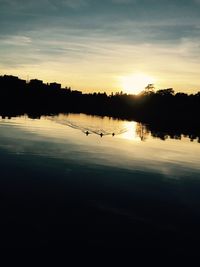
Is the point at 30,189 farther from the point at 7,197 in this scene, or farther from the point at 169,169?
the point at 169,169

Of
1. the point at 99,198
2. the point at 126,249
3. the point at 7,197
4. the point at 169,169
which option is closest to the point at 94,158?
the point at 169,169

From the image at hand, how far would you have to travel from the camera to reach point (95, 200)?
78.7 ft

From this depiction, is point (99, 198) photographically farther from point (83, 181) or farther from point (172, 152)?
point (172, 152)

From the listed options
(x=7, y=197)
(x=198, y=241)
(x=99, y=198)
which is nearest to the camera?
(x=198, y=241)

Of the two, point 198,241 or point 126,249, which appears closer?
point 126,249

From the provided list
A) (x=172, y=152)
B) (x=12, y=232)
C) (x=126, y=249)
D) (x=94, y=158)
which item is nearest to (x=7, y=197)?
(x=12, y=232)

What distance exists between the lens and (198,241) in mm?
18750

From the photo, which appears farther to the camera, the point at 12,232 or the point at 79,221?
the point at 79,221

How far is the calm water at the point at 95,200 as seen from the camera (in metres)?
18.0

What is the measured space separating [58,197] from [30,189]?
269cm

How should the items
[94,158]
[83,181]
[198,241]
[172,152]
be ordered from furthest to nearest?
[172,152] < [94,158] < [83,181] < [198,241]

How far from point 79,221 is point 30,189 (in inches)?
264

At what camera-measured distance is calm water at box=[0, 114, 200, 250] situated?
709 inches

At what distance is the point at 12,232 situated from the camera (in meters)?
17.4
